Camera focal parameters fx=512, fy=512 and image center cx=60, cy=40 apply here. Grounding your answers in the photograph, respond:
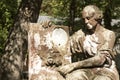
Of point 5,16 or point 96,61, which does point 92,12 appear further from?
point 5,16

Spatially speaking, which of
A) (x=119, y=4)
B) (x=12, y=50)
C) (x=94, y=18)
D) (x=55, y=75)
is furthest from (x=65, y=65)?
(x=119, y=4)

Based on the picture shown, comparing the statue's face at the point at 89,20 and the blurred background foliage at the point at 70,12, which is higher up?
the statue's face at the point at 89,20

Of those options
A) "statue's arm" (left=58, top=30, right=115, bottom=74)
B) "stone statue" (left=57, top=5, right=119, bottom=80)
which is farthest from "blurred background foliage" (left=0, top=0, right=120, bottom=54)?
"statue's arm" (left=58, top=30, right=115, bottom=74)

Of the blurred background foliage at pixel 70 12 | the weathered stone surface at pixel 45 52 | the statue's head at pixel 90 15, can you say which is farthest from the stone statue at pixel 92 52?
the blurred background foliage at pixel 70 12

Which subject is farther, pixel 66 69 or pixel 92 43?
pixel 92 43

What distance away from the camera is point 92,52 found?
8109mm

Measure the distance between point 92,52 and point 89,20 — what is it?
513mm

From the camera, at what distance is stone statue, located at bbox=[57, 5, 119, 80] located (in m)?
7.77

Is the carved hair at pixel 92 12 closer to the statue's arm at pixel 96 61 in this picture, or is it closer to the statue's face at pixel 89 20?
the statue's face at pixel 89 20

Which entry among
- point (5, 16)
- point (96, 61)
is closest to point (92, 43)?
point (96, 61)

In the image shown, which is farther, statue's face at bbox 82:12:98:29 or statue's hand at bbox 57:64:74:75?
statue's face at bbox 82:12:98:29

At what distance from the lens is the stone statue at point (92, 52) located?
7.77 meters

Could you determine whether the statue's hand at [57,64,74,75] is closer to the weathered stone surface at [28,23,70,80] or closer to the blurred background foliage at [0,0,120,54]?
the weathered stone surface at [28,23,70,80]

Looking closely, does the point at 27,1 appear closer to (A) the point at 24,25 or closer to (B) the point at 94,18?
(A) the point at 24,25
